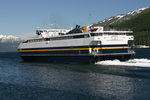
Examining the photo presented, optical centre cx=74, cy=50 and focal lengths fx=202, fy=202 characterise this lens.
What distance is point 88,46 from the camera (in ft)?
128

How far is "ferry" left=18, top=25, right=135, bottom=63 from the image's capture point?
38.2 meters

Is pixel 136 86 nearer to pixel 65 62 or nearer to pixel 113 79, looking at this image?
pixel 113 79

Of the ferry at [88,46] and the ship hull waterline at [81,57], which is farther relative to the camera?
the ferry at [88,46]

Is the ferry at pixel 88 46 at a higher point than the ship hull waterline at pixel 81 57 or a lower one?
higher

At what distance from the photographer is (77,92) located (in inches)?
799

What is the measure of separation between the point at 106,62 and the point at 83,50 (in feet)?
16.7

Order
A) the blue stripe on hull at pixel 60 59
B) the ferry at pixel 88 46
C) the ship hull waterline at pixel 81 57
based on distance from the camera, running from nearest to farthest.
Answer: the ship hull waterline at pixel 81 57 < the ferry at pixel 88 46 < the blue stripe on hull at pixel 60 59

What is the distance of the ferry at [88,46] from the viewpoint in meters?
38.2

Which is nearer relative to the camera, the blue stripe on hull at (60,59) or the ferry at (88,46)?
the ferry at (88,46)

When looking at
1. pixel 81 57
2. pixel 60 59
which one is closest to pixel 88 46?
pixel 81 57

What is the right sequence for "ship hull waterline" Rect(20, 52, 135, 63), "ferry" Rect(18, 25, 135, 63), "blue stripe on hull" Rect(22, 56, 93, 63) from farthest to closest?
"blue stripe on hull" Rect(22, 56, 93, 63), "ferry" Rect(18, 25, 135, 63), "ship hull waterline" Rect(20, 52, 135, 63)

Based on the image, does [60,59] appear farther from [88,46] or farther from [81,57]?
[88,46]

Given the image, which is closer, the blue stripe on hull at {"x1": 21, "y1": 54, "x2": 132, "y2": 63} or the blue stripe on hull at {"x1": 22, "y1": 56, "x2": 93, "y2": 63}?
the blue stripe on hull at {"x1": 21, "y1": 54, "x2": 132, "y2": 63}

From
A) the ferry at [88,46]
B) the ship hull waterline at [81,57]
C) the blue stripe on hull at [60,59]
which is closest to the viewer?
the ship hull waterline at [81,57]
